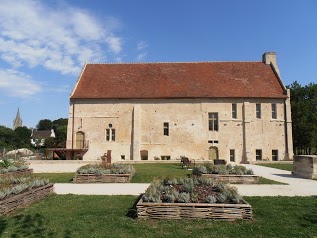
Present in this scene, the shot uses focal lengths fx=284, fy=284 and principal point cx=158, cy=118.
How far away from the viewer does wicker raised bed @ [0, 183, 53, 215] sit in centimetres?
824

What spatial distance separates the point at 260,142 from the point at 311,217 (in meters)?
25.9

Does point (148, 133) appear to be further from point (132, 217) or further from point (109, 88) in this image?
point (132, 217)

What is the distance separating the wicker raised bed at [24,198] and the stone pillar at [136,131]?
2103cm

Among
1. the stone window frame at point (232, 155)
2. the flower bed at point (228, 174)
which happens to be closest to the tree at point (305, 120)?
the stone window frame at point (232, 155)

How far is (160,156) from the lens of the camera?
108ft

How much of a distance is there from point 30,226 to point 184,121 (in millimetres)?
26902

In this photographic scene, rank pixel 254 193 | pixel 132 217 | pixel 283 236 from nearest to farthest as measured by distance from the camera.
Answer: pixel 283 236
pixel 132 217
pixel 254 193

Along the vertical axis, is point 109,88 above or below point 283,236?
above

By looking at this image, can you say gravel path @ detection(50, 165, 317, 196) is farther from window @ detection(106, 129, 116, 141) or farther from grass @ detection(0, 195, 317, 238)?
window @ detection(106, 129, 116, 141)

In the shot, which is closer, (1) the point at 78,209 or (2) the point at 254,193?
(1) the point at 78,209

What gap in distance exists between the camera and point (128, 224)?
7297 millimetres

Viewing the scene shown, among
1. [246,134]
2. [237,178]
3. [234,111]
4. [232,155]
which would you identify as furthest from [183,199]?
[234,111]

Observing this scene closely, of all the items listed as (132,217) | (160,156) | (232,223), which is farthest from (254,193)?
(160,156)

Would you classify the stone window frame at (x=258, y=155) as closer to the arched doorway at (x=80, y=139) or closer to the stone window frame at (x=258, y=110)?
the stone window frame at (x=258, y=110)
